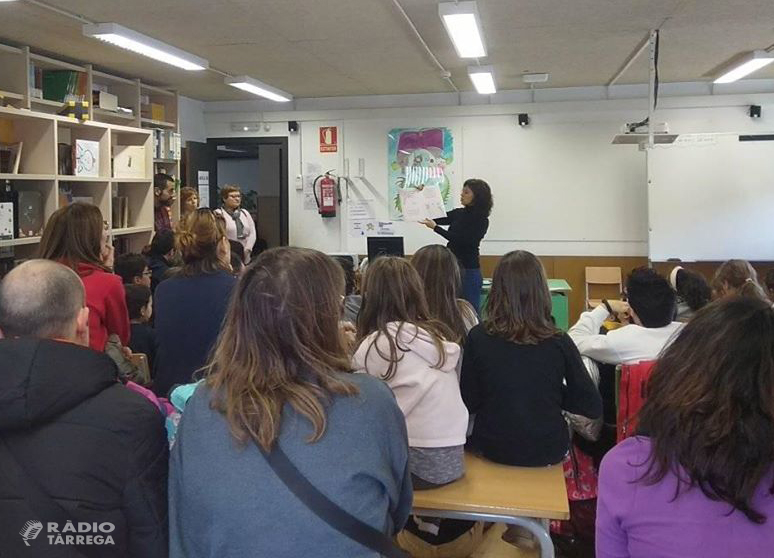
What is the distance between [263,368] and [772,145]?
6627mm

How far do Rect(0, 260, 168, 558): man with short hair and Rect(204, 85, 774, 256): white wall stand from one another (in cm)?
614

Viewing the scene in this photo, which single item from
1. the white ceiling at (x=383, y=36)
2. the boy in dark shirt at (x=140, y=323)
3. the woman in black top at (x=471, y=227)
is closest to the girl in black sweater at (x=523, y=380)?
the boy in dark shirt at (x=140, y=323)

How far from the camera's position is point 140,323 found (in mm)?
3488

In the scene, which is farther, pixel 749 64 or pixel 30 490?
pixel 749 64

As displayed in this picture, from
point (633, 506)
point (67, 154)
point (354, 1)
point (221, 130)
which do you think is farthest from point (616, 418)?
point (221, 130)

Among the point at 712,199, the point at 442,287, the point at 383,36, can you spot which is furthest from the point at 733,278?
the point at 712,199

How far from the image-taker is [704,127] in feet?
22.5

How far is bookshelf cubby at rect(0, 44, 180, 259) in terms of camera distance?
4.89m

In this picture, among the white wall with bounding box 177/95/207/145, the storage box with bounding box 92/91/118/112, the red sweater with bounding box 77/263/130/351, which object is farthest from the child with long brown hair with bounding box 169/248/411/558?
the white wall with bounding box 177/95/207/145

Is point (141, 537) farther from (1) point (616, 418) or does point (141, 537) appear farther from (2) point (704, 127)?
(2) point (704, 127)

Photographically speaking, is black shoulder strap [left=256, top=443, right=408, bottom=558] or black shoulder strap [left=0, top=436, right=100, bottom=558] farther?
black shoulder strap [left=0, top=436, right=100, bottom=558]

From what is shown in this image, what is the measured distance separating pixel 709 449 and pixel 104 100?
18.6ft

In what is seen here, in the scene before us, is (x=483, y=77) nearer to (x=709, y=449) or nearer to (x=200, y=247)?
(x=200, y=247)

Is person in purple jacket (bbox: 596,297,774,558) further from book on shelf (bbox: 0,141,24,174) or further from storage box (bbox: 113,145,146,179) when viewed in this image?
storage box (bbox: 113,145,146,179)
